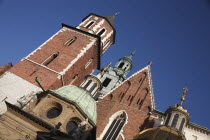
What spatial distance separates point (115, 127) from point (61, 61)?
22.1ft

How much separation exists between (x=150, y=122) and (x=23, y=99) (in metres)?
8.13

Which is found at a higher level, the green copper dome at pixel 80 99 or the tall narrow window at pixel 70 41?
the tall narrow window at pixel 70 41

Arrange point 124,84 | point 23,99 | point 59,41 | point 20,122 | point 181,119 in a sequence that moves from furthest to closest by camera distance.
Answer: point 59,41, point 124,84, point 181,119, point 23,99, point 20,122

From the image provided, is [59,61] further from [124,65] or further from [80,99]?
[124,65]

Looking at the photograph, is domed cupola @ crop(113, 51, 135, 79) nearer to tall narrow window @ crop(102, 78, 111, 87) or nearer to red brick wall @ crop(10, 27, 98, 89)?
tall narrow window @ crop(102, 78, 111, 87)

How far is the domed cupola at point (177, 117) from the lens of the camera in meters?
15.5

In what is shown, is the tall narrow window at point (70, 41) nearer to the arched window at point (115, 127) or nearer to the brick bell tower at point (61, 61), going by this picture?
Result: the brick bell tower at point (61, 61)

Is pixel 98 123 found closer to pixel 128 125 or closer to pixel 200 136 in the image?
pixel 128 125

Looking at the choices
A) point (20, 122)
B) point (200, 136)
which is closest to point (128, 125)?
point (200, 136)

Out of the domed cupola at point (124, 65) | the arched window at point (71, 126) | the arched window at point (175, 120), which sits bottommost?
the arched window at point (71, 126)

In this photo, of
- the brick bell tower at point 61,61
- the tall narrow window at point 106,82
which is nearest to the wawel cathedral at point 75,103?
the brick bell tower at point 61,61

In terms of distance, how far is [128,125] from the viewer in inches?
626

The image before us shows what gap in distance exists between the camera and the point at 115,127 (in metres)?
16.0

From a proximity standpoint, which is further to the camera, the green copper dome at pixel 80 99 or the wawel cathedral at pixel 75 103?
the green copper dome at pixel 80 99
